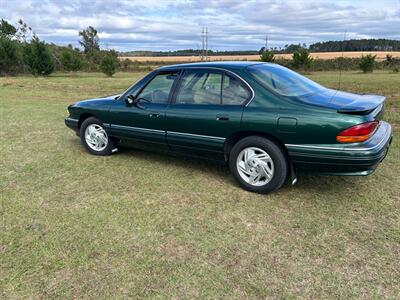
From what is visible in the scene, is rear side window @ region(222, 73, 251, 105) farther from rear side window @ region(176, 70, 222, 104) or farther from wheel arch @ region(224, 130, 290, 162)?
wheel arch @ region(224, 130, 290, 162)

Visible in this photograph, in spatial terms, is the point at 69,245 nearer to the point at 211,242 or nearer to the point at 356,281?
the point at 211,242

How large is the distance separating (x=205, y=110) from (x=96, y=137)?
87.7 inches

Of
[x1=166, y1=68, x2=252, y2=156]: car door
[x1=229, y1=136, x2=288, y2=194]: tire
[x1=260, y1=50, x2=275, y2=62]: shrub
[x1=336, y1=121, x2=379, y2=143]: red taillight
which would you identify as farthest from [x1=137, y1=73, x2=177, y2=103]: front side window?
[x1=260, y1=50, x2=275, y2=62]: shrub

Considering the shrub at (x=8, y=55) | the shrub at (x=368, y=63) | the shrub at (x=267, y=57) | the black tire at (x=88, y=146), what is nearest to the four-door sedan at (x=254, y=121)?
the black tire at (x=88, y=146)

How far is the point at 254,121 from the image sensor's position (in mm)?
3822

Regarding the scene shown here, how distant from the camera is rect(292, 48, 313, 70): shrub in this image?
36.1 metres

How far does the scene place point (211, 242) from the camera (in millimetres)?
3074

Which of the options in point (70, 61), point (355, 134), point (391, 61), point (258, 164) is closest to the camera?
point (355, 134)

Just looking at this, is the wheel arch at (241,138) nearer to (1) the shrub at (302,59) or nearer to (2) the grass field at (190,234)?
(2) the grass field at (190,234)

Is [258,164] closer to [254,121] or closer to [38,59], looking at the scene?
[254,121]

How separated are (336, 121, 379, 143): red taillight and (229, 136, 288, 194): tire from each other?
0.66 metres

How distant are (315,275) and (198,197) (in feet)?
5.60

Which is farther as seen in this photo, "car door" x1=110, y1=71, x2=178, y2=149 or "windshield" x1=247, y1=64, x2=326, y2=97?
"car door" x1=110, y1=71, x2=178, y2=149

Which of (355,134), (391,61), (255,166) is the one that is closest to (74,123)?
(255,166)
